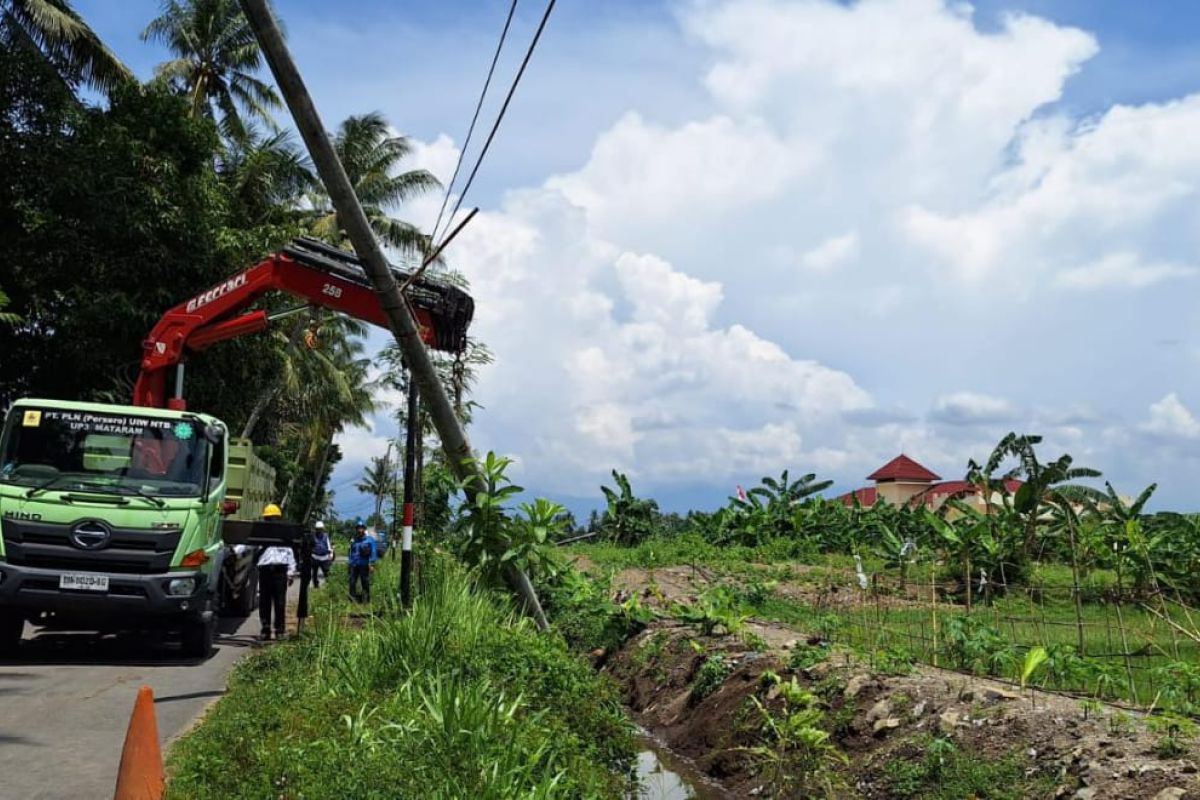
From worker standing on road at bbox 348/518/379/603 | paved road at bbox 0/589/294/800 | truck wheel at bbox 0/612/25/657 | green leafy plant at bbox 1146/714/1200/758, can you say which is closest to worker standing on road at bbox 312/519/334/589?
worker standing on road at bbox 348/518/379/603

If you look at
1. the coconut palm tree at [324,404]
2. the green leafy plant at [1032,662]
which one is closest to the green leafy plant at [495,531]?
the green leafy plant at [1032,662]

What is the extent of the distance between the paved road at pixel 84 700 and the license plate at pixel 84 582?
2.95 ft

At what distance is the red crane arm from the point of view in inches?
508

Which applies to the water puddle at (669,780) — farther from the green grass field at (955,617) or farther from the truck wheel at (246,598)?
the truck wheel at (246,598)

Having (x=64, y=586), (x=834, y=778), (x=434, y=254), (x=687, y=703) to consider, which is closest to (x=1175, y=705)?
(x=834, y=778)

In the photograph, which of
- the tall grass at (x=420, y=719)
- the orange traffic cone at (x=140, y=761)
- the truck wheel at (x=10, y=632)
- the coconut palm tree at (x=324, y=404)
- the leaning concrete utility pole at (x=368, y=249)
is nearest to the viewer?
the tall grass at (x=420, y=719)

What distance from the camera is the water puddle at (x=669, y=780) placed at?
33.0 feet

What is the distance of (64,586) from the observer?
1177 cm

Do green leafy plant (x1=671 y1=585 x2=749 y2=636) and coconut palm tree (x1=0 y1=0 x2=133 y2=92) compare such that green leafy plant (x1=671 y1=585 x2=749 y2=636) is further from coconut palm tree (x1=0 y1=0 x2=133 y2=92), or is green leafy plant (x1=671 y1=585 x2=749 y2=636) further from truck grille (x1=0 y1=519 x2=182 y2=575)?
coconut palm tree (x1=0 y1=0 x2=133 y2=92)

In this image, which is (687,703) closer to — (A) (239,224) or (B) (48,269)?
(B) (48,269)

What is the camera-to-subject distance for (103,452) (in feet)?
42.1

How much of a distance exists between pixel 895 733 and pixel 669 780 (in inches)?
96.7

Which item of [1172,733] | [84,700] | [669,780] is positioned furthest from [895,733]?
[84,700]

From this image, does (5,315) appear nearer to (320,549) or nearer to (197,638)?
(320,549)
